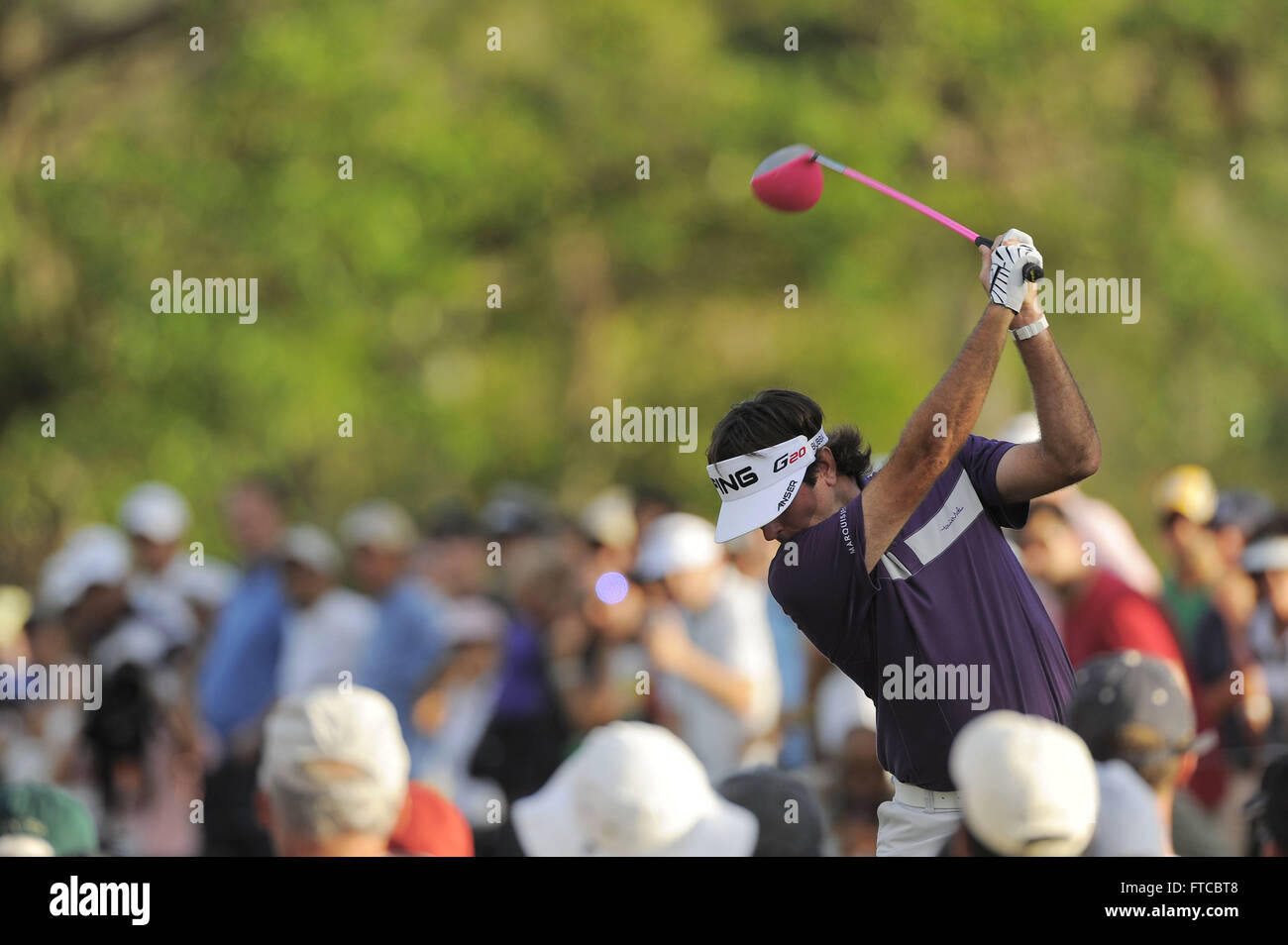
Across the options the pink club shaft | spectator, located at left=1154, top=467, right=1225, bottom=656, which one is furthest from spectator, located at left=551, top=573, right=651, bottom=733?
the pink club shaft

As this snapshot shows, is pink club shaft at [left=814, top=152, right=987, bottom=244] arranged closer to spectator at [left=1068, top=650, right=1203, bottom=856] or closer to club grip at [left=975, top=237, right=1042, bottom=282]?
club grip at [left=975, top=237, right=1042, bottom=282]

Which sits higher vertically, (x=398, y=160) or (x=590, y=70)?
(x=590, y=70)

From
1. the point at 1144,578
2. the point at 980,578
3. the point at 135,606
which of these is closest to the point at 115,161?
the point at 135,606

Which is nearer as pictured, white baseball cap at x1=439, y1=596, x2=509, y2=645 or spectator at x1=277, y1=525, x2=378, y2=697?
white baseball cap at x1=439, y1=596, x2=509, y2=645

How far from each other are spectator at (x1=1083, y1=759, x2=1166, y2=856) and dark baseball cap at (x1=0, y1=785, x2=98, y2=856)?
2.59m

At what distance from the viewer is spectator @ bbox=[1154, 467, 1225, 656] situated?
27.1 feet

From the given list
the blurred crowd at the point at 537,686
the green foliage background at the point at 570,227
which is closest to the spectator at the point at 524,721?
the blurred crowd at the point at 537,686

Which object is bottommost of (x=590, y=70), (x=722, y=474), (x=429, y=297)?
(x=722, y=474)

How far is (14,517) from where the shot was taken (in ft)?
53.5

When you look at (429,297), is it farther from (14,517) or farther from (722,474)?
(722,474)

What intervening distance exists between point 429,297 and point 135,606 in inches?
302

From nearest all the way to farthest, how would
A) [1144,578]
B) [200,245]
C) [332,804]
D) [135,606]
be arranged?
[332,804]
[1144,578]
[135,606]
[200,245]

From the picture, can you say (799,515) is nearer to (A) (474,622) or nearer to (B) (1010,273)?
(B) (1010,273)

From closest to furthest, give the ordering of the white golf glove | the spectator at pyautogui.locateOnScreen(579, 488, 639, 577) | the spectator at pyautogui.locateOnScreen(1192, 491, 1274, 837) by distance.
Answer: the white golf glove
the spectator at pyautogui.locateOnScreen(1192, 491, 1274, 837)
the spectator at pyautogui.locateOnScreen(579, 488, 639, 577)
